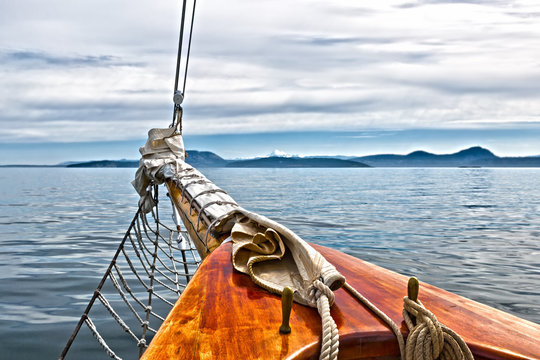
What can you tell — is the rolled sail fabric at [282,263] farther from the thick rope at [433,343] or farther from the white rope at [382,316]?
the thick rope at [433,343]

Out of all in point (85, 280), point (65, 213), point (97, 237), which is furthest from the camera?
point (65, 213)

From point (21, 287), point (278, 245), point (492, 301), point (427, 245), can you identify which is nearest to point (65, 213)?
point (21, 287)

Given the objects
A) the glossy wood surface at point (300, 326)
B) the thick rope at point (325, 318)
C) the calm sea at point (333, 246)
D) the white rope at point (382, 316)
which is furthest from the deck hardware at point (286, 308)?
the calm sea at point (333, 246)

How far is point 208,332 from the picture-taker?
5.40 feet

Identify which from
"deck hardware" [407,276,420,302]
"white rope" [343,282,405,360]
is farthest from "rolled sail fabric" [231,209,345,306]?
"deck hardware" [407,276,420,302]

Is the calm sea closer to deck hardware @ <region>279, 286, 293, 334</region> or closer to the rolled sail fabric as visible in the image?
the rolled sail fabric

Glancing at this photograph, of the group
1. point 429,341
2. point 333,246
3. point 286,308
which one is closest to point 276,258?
point 286,308

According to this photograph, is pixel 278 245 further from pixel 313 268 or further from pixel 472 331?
pixel 472 331

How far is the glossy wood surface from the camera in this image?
5.03 ft

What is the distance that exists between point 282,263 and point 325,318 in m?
0.67

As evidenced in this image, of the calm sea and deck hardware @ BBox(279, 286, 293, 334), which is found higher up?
deck hardware @ BBox(279, 286, 293, 334)

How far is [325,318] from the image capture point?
63.9 inches

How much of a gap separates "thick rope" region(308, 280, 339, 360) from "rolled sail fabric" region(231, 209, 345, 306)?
0.11 feet

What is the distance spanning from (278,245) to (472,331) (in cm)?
100
